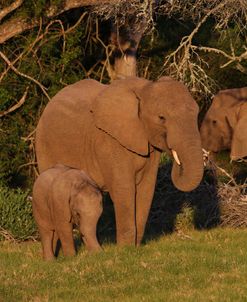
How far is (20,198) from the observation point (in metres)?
16.4

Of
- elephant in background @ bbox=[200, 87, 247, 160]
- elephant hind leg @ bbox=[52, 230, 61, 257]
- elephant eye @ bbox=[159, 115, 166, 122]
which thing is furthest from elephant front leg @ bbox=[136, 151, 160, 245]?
elephant in background @ bbox=[200, 87, 247, 160]

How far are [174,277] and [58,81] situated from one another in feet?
28.2

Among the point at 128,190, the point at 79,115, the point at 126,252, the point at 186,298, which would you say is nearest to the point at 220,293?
the point at 186,298

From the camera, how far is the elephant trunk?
1249 cm

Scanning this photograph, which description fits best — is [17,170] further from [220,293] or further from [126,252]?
[220,293]

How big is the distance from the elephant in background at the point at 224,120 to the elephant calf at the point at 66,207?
6.06m

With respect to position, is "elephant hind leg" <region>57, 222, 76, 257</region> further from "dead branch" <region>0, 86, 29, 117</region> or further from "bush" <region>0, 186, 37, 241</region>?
"dead branch" <region>0, 86, 29, 117</region>

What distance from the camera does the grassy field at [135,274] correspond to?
10.2 metres

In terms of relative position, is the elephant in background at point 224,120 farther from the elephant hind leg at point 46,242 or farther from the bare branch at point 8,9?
the elephant hind leg at point 46,242

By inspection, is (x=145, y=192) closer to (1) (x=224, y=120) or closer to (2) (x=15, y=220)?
(2) (x=15, y=220)

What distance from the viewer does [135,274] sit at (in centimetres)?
1114

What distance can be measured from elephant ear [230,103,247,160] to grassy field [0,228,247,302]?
428 cm

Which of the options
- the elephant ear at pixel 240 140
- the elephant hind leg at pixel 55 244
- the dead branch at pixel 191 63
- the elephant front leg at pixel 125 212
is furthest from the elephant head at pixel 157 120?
the elephant ear at pixel 240 140

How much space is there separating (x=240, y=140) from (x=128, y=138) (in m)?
4.91
